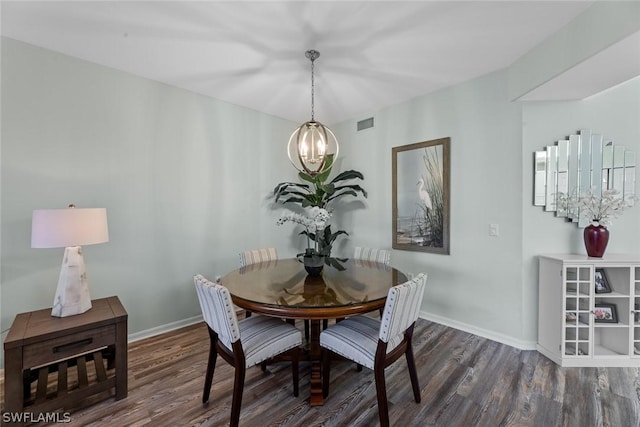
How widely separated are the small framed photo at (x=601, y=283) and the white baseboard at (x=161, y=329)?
399 centimetres

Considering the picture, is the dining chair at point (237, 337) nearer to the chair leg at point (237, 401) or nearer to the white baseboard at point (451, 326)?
the chair leg at point (237, 401)

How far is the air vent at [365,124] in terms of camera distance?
3.86 m

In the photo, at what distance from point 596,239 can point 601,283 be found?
404 millimetres

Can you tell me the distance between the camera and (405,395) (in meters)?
1.95

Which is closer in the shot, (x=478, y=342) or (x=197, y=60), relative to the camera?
(x=197, y=60)

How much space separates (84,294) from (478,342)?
347 centimetres

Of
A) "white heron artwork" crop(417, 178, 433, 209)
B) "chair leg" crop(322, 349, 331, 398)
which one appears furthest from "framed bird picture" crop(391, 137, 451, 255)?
"chair leg" crop(322, 349, 331, 398)

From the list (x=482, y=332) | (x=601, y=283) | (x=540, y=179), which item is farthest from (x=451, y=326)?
(x=540, y=179)

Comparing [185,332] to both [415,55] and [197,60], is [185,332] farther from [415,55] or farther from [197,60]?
[415,55]

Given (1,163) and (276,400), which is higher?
(1,163)

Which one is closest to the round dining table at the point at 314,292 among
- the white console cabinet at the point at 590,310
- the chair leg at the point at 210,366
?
the chair leg at the point at 210,366

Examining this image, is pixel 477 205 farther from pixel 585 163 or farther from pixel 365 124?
pixel 365 124

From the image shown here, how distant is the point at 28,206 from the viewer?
7.20 ft

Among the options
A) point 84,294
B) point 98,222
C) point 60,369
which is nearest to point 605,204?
point 98,222
